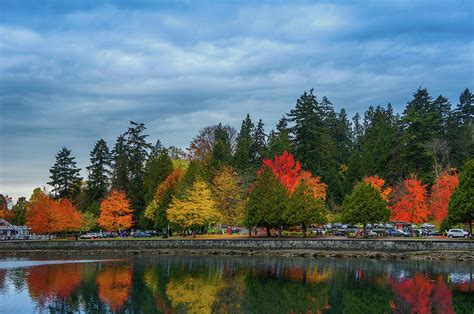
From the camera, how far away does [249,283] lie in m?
46.8

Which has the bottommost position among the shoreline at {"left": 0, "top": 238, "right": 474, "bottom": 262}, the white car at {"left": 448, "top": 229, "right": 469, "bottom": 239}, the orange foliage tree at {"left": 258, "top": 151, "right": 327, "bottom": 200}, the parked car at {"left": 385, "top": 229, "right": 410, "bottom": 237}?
the shoreline at {"left": 0, "top": 238, "right": 474, "bottom": 262}

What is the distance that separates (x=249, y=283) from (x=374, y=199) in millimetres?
30687

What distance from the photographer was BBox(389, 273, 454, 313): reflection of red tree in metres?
35.9

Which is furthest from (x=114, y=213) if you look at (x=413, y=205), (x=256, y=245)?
(x=413, y=205)

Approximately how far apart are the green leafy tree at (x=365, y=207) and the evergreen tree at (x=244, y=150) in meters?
29.6

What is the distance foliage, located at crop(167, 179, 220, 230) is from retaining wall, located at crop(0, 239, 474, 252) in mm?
Answer: 7648

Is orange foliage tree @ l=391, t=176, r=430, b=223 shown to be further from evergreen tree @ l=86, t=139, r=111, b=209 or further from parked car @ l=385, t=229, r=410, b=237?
evergreen tree @ l=86, t=139, r=111, b=209

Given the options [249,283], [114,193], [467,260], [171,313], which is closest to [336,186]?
[114,193]

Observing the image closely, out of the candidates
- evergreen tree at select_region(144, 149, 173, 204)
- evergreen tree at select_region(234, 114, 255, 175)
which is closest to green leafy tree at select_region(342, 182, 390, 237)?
evergreen tree at select_region(234, 114, 255, 175)

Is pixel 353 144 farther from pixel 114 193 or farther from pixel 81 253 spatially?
pixel 81 253

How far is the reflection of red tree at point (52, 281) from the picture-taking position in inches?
1657

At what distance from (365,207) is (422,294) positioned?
31358mm

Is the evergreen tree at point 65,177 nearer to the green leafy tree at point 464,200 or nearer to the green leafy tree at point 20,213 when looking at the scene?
the green leafy tree at point 20,213

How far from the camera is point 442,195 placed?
80.1 m
